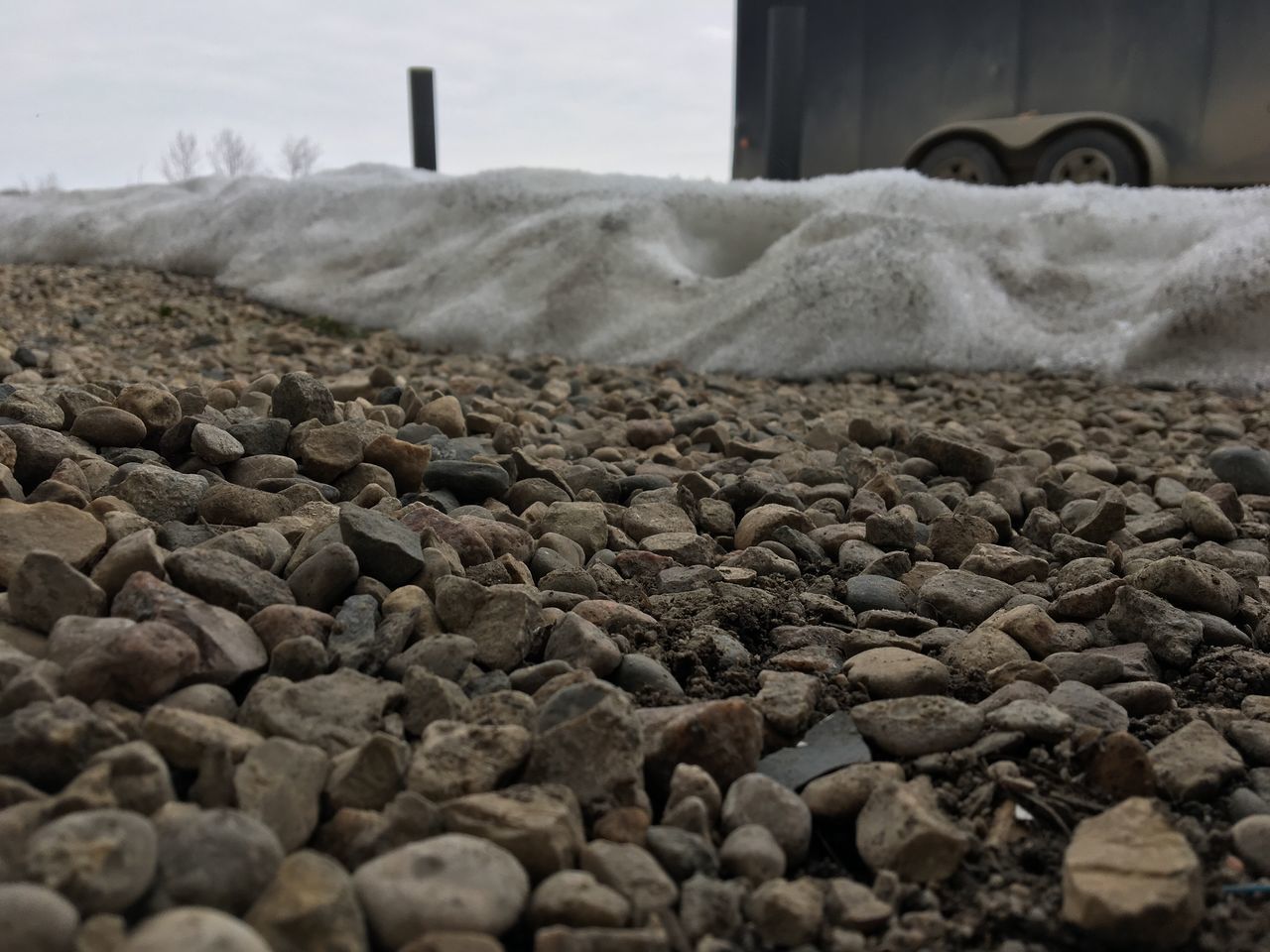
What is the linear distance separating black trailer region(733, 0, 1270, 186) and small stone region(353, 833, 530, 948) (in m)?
4.45

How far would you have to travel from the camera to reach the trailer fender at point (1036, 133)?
4262mm

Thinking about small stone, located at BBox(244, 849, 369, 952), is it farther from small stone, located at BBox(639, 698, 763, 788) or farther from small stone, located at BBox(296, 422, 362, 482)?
small stone, located at BBox(296, 422, 362, 482)

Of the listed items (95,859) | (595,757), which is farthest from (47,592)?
(595,757)

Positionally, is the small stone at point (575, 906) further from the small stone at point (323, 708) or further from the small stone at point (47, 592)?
the small stone at point (47, 592)

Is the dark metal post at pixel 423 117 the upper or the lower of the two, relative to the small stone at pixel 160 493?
upper

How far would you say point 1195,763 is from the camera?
83cm

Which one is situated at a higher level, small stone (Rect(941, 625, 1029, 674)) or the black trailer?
the black trailer

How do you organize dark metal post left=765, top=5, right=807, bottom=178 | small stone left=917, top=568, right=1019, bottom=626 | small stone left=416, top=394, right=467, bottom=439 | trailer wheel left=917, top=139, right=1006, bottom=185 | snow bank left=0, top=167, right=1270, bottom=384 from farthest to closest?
dark metal post left=765, top=5, right=807, bottom=178 < trailer wheel left=917, top=139, right=1006, bottom=185 < snow bank left=0, top=167, right=1270, bottom=384 < small stone left=416, top=394, right=467, bottom=439 < small stone left=917, top=568, right=1019, bottom=626

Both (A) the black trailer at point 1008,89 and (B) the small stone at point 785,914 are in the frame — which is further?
(A) the black trailer at point 1008,89

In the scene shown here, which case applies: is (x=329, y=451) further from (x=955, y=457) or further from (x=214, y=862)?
(x=955, y=457)

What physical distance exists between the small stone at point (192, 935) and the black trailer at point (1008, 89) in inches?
180

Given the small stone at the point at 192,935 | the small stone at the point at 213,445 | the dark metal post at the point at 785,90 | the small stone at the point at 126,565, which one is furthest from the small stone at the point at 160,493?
the dark metal post at the point at 785,90

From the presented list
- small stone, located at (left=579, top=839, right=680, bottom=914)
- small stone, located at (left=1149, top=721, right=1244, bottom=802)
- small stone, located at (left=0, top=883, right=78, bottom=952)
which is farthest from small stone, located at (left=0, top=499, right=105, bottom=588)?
small stone, located at (left=1149, top=721, right=1244, bottom=802)

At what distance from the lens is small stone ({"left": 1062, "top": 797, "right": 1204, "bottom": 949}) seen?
25.3 inches
